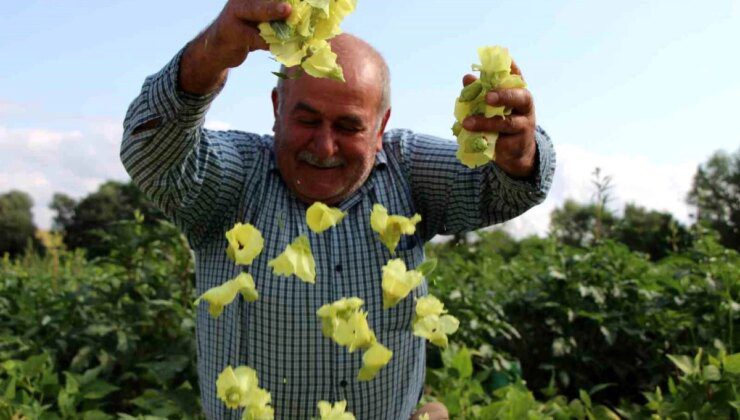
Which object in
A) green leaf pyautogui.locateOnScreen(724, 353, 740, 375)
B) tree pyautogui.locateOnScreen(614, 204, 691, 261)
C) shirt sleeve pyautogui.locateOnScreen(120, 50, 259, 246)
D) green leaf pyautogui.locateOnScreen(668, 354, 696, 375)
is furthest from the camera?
tree pyautogui.locateOnScreen(614, 204, 691, 261)

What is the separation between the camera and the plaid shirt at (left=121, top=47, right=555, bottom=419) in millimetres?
1609

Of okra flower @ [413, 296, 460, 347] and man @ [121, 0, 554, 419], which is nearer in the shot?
okra flower @ [413, 296, 460, 347]

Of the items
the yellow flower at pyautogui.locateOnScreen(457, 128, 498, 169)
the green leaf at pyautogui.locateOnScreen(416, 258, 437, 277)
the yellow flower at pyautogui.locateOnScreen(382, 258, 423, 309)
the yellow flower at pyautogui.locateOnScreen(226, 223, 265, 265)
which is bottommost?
the yellow flower at pyautogui.locateOnScreen(382, 258, 423, 309)

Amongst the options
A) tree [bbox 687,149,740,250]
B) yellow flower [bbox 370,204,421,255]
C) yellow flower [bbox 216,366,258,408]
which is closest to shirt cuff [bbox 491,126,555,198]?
yellow flower [bbox 370,204,421,255]

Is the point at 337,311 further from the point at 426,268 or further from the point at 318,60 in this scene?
the point at 318,60

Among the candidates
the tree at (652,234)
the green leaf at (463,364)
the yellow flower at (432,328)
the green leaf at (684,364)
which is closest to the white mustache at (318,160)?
the yellow flower at (432,328)

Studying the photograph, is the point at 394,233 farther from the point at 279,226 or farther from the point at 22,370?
the point at 22,370

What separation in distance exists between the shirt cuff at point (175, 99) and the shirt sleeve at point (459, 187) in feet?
1.94

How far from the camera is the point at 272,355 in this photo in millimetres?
1651

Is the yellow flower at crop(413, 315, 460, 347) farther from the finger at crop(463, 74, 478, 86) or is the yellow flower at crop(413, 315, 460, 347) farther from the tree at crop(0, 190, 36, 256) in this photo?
the tree at crop(0, 190, 36, 256)

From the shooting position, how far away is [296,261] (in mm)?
1078

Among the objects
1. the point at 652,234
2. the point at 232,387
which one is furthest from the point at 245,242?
the point at 652,234

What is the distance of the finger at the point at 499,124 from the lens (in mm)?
1148

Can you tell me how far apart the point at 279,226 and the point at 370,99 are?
342 millimetres
